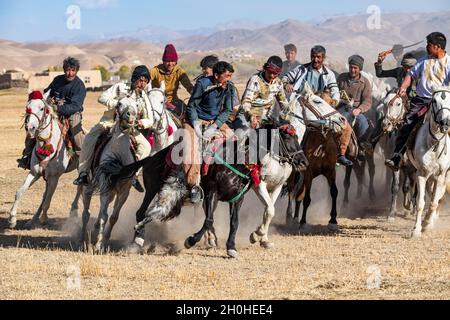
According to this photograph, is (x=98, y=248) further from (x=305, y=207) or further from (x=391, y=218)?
(x=391, y=218)

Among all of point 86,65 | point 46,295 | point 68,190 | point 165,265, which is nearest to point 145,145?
point 165,265

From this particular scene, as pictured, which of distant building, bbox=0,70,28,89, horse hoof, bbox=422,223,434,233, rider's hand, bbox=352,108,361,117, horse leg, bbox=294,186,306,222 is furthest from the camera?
distant building, bbox=0,70,28,89

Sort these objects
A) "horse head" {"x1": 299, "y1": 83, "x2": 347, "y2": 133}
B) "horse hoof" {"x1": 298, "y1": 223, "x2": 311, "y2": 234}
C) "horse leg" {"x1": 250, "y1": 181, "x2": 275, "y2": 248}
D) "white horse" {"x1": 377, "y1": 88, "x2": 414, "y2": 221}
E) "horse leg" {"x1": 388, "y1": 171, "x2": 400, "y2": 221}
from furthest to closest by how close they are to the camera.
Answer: "white horse" {"x1": 377, "y1": 88, "x2": 414, "y2": 221}
"horse leg" {"x1": 388, "y1": 171, "x2": 400, "y2": 221}
"horse hoof" {"x1": 298, "y1": 223, "x2": 311, "y2": 234}
"horse head" {"x1": 299, "y1": 83, "x2": 347, "y2": 133}
"horse leg" {"x1": 250, "y1": 181, "x2": 275, "y2": 248}

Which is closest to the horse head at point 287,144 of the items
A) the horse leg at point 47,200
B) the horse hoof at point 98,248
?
the horse hoof at point 98,248

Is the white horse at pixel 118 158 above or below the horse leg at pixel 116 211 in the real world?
above

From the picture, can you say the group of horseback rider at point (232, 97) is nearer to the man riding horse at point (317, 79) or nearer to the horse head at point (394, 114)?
the man riding horse at point (317, 79)

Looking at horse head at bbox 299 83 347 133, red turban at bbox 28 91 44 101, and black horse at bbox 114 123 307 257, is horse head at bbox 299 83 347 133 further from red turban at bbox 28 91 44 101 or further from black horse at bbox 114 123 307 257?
red turban at bbox 28 91 44 101

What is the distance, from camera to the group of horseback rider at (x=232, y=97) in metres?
11.9

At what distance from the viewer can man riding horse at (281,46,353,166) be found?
14.8 meters

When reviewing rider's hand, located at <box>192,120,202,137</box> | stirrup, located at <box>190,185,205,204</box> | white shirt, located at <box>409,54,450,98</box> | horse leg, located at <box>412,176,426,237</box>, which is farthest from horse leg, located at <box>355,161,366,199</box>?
stirrup, located at <box>190,185,205,204</box>

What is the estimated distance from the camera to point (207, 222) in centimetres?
1194

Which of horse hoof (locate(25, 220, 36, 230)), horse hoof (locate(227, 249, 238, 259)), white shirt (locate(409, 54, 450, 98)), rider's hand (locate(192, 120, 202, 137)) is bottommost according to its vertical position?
horse hoof (locate(25, 220, 36, 230))

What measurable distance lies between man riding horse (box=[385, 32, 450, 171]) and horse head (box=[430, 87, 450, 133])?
1.09ft
